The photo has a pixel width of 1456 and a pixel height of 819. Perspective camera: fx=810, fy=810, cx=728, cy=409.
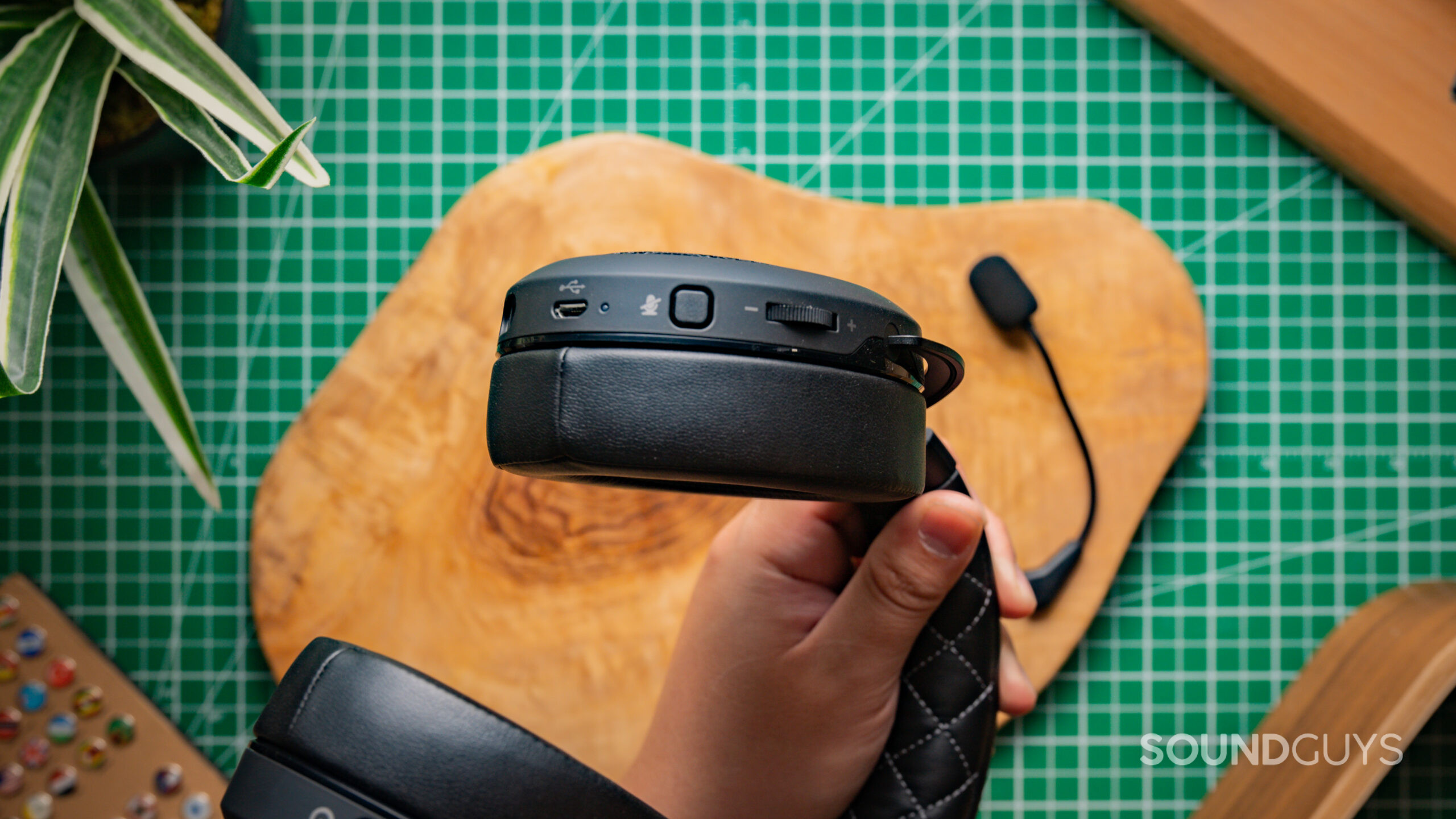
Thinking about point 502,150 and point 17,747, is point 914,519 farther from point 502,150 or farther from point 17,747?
point 17,747

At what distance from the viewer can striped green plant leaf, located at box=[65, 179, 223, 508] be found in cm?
60

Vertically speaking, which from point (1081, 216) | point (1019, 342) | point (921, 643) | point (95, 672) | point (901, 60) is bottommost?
point (95, 672)

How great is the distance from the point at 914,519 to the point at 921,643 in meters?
0.11

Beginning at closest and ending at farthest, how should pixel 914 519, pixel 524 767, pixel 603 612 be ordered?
pixel 524 767 < pixel 914 519 < pixel 603 612

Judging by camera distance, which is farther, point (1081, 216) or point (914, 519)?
point (1081, 216)

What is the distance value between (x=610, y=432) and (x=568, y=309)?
58mm

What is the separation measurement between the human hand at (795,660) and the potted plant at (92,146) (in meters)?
0.38

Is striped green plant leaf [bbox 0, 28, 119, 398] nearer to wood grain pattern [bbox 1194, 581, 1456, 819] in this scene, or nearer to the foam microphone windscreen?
the foam microphone windscreen

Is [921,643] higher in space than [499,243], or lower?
lower

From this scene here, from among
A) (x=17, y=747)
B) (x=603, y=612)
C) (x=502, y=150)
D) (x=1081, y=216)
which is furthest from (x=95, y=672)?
(x=1081, y=216)

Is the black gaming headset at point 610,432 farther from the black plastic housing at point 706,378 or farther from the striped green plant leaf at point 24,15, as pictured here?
the striped green plant leaf at point 24,15

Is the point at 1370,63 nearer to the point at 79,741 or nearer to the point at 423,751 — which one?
the point at 423,751

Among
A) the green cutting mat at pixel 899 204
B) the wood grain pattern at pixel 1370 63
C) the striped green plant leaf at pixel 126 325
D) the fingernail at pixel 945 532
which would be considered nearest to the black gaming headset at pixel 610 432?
the fingernail at pixel 945 532

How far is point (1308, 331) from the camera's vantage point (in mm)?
799
